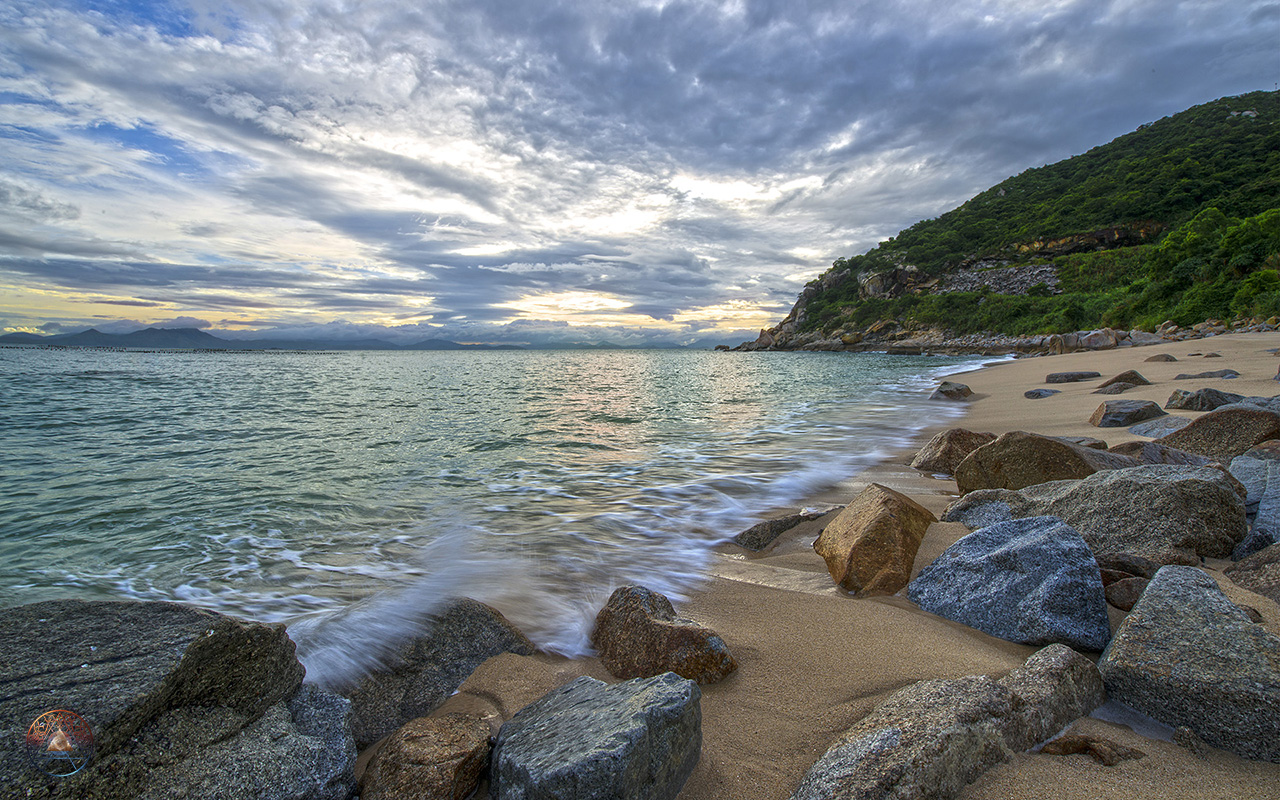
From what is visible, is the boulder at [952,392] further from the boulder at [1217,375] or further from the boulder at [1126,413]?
the boulder at [1126,413]

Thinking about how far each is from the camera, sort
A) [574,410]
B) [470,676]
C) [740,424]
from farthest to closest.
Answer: [574,410] < [740,424] < [470,676]

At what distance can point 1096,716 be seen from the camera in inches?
80.4

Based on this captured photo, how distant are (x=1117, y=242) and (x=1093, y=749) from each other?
7760cm

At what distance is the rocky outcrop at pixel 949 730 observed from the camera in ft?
5.44

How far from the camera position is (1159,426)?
21.5 feet

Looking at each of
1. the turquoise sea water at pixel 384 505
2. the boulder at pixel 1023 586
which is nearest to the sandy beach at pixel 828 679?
the boulder at pixel 1023 586

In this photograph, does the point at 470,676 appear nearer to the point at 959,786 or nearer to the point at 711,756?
the point at 711,756

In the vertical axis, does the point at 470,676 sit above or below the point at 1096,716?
below

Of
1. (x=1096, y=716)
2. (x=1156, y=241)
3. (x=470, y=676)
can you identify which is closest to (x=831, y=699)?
(x=1096, y=716)

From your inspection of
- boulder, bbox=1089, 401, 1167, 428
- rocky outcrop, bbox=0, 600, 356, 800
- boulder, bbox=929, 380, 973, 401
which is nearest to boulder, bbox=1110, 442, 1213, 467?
boulder, bbox=1089, 401, 1167, 428

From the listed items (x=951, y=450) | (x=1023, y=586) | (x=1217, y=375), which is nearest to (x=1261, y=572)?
(x=1023, y=586)

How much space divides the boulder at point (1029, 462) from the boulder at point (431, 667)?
4471mm

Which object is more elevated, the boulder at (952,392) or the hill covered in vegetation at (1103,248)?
the hill covered in vegetation at (1103,248)

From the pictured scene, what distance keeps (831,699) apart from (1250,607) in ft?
A: 6.71
